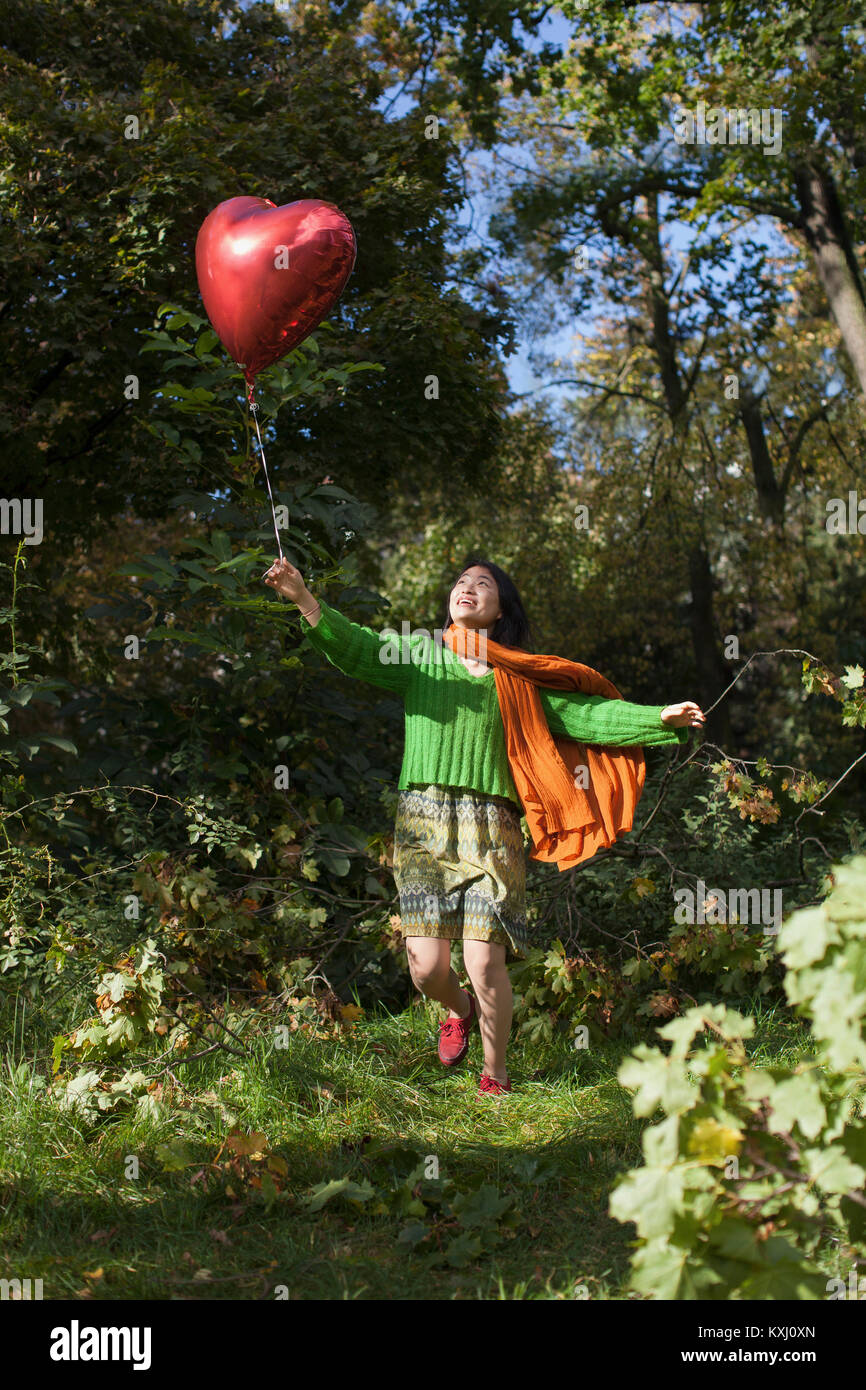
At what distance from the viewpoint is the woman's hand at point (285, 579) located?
3268 millimetres

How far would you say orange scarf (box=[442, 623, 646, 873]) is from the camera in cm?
375

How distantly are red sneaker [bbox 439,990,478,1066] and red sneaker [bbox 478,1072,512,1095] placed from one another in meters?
0.18

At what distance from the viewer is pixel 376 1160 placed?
3.19 meters

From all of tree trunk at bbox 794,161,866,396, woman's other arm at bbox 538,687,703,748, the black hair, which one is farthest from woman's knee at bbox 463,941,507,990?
tree trunk at bbox 794,161,866,396

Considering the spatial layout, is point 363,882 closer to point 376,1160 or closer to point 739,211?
point 376,1160

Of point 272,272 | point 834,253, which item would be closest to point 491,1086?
point 272,272

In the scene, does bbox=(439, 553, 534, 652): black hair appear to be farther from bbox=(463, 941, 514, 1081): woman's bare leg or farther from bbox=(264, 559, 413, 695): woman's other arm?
bbox=(463, 941, 514, 1081): woman's bare leg

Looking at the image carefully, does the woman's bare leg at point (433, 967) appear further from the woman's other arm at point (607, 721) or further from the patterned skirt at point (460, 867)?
the woman's other arm at point (607, 721)

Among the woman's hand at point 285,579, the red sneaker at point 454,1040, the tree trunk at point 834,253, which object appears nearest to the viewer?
the woman's hand at point 285,579

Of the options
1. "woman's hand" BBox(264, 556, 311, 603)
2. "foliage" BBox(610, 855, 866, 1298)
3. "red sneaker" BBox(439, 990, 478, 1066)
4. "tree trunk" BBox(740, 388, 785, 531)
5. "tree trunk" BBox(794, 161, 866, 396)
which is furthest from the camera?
"tree trunk" BBox(740, 388, 785, 531)

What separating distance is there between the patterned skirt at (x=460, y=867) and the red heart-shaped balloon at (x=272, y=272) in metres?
1.55

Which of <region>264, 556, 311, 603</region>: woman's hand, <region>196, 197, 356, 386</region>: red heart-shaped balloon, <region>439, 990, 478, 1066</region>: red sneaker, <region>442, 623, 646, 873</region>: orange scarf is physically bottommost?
<region>439, 990, 478, 1066</region>: red sneaker

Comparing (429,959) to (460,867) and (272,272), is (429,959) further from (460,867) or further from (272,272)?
(272,272)

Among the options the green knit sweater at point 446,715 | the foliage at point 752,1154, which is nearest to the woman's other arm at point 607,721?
the green knit sweater at point 446,715
